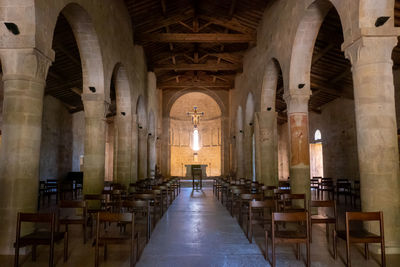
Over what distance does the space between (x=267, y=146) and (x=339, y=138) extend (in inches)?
248

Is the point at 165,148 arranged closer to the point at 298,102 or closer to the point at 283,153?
the point at 283,153

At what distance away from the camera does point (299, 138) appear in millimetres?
7852

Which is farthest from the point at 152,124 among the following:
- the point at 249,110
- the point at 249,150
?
the point at 249,150

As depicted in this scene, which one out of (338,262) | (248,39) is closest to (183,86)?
(248,39)

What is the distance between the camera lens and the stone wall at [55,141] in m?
13.5

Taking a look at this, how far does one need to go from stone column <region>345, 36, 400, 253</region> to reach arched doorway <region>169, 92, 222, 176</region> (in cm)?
1986

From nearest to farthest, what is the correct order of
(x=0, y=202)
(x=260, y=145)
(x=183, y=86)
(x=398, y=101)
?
(x=0, y=202) < (x=398, y=101) < (x=260, y=145) < (x=183, y=86)

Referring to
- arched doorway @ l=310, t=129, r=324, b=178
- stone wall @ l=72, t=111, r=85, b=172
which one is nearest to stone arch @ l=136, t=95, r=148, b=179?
stone wall @ l=72, t=111, r=85, b=172

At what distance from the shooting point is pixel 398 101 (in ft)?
33.9

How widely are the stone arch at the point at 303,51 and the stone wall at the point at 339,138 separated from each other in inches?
297

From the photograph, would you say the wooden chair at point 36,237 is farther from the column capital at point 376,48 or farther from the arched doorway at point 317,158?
the arched doorway at point 317,158

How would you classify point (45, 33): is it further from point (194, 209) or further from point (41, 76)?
point (194, 209)

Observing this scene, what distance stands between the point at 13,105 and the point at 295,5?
7.21m

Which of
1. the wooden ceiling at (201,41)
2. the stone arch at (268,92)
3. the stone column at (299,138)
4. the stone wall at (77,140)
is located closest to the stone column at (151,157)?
the stone wall at (77,140)
